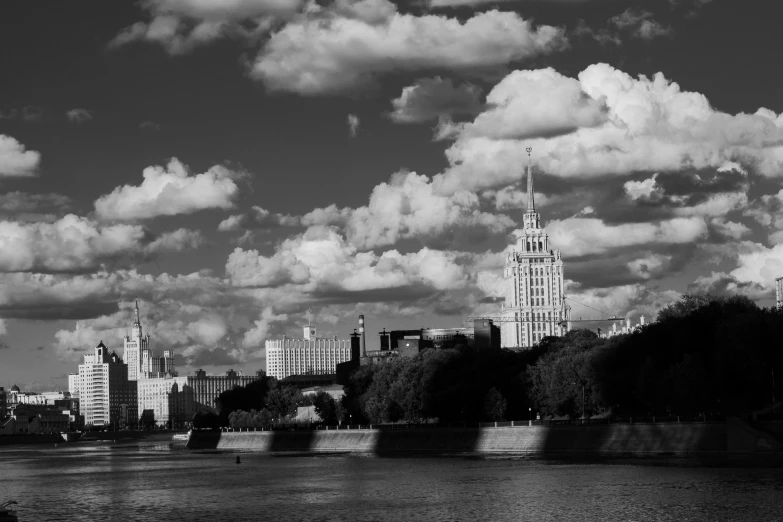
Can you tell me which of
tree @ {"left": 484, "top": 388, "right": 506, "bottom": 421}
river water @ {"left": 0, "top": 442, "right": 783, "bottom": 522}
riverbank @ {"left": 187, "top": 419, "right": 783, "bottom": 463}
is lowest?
river water @ {"left": 0, "top": 442, "right": 783, "bottom": 522}

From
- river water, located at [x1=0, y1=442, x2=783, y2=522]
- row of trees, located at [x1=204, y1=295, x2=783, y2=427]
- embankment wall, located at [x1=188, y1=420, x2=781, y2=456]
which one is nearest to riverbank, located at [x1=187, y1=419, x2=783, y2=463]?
embankment wall, located at [x1=188, y1=420, x2=781, y2=456]

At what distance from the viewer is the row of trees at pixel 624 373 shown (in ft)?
456

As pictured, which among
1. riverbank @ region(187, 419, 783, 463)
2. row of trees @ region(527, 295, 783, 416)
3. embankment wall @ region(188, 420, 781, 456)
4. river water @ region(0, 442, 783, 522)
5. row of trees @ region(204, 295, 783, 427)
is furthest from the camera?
row of trees @ region(204, 295, 783, 427)

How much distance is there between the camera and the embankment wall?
120250mm

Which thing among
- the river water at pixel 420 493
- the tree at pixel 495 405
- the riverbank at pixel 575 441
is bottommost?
the river water at pixel 420 493

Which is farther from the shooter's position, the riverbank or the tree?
the tree

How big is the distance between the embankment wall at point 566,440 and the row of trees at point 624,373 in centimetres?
874

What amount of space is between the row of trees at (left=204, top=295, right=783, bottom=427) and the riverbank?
8.75 m

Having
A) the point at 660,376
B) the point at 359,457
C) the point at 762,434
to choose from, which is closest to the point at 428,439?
the point at 359,457

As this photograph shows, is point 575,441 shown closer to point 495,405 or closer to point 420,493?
point 495,405

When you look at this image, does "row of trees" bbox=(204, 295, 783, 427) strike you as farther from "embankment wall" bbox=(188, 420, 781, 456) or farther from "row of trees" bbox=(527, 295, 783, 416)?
"embankment wall" bbox=(188, 420, 781, 456)

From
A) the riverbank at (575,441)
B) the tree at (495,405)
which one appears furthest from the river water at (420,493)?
the tree at (495,405)

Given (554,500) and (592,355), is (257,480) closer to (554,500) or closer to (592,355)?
(554,500)

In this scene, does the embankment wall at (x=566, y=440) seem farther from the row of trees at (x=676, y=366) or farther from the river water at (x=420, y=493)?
the river water at (x=420, y=493)
